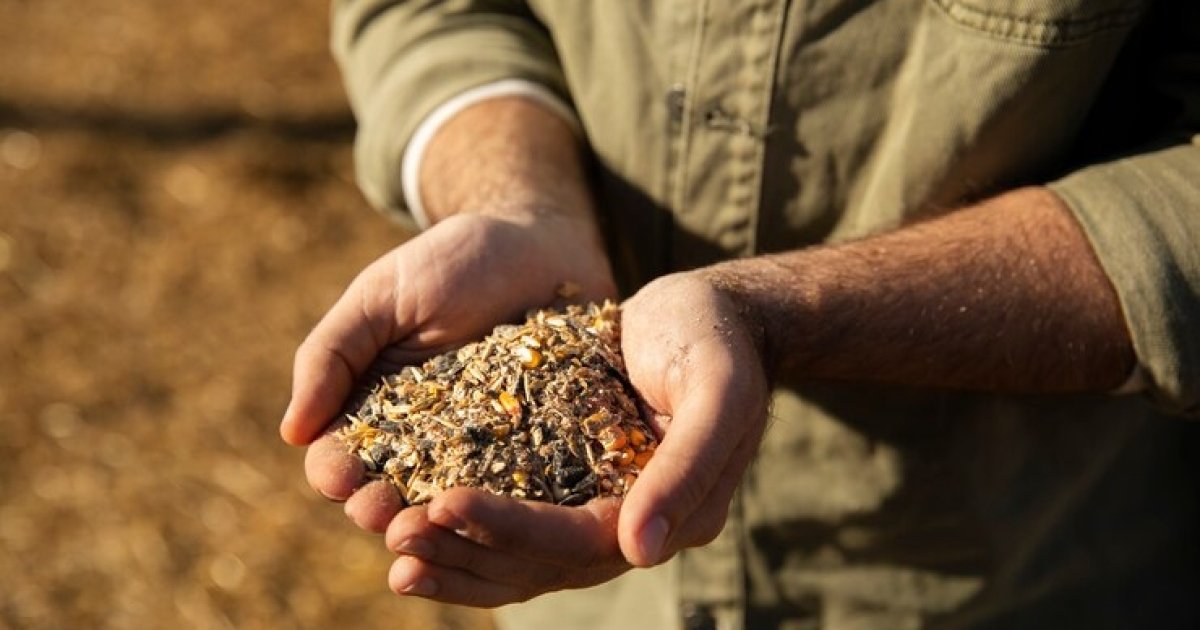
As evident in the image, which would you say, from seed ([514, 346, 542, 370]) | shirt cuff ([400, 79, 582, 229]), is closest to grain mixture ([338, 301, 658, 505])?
seed ([514, 346, 542, 370])

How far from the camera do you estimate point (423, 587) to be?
A: 132 centimetres

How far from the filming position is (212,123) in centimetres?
489

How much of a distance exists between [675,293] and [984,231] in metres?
0.39

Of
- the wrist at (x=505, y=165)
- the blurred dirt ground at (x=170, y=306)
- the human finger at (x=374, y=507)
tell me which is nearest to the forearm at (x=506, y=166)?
the wrist at (x=505, y=165)

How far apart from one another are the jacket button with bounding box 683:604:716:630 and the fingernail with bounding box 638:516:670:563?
686mm

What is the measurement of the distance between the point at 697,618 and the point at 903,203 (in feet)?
2.13

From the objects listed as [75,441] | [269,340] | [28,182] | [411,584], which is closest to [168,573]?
[75,441]

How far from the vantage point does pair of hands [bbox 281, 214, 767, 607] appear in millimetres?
1294

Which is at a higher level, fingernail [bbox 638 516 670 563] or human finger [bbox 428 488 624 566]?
fingernail [bbox 638 516 670 563]

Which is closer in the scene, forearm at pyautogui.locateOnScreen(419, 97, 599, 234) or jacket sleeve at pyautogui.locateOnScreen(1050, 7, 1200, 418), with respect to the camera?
jacket sleeve at pyautogui.locateOnScreen(1050, 7, 1200, 418)

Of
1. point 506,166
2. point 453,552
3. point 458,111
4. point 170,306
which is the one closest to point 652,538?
point 453,552

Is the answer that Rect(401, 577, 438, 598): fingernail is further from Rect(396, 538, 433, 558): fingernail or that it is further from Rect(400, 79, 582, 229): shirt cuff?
Rect(400, 79, 582, 229): shirt cuff

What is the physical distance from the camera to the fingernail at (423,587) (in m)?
1.32

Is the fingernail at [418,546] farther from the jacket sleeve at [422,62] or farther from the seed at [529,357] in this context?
the jacket sleeve at [422,62]
